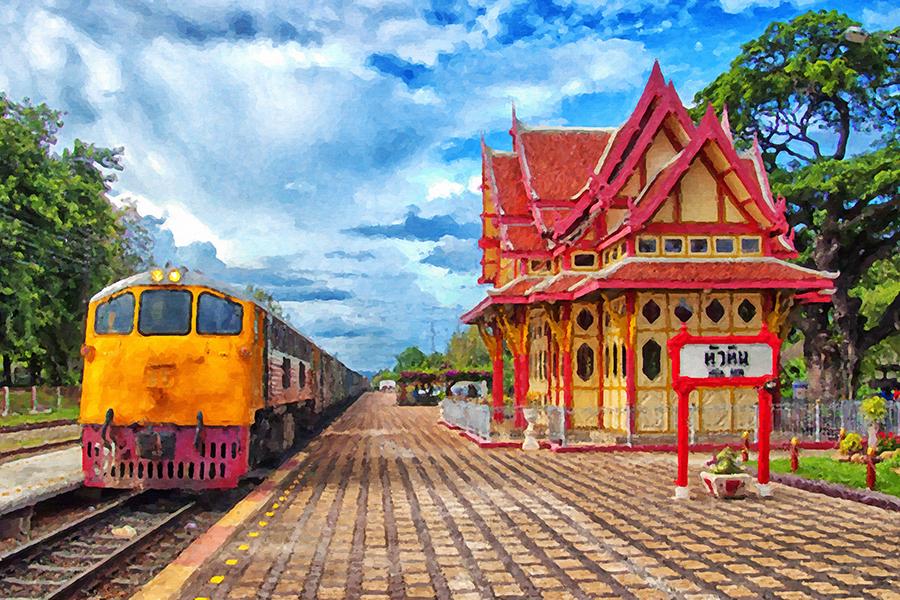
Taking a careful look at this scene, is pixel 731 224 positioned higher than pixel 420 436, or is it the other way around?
pixel 731 224

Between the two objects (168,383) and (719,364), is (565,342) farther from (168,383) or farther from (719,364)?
(168,383)

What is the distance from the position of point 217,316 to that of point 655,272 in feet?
35.0

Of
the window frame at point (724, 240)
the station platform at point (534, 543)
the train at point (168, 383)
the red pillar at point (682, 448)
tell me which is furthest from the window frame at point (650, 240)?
the train at point (168, 383)

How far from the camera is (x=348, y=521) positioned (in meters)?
10.7

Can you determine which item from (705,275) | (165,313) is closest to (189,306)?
(165,313)

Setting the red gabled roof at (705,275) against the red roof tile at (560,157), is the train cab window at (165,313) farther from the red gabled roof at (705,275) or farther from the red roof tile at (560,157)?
the red roof tile at (560,157)

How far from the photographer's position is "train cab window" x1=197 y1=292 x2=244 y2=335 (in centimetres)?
1341

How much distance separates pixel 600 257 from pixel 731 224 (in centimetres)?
377

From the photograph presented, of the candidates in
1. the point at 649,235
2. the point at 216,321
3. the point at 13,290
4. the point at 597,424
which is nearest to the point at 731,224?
the point at 649,235

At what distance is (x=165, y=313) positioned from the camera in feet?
44.0

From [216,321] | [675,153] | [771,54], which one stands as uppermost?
[771,54]

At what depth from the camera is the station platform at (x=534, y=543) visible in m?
7.31

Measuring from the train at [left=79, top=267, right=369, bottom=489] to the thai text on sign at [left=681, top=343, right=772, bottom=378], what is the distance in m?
6.57

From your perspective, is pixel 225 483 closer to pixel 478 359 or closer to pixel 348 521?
pixel 348 521
